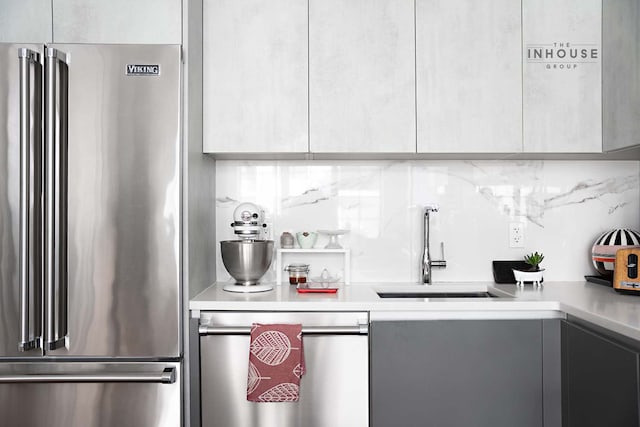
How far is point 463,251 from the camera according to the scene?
2512 mm

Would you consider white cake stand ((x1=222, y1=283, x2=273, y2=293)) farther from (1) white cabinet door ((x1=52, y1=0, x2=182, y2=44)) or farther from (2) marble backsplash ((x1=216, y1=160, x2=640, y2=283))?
(1) white cabinet door ((x1=52, y1=0, x2=182, y2=44))

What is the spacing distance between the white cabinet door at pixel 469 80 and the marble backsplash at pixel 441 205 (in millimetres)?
351

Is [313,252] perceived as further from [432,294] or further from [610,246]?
[610,246]

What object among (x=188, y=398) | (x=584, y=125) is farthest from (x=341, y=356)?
(x=584, y=125)

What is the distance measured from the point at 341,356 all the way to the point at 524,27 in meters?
1.64

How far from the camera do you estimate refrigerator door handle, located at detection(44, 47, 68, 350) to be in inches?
69.8

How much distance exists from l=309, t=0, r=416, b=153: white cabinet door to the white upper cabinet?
2.79 feet

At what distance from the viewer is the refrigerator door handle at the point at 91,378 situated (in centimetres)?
179

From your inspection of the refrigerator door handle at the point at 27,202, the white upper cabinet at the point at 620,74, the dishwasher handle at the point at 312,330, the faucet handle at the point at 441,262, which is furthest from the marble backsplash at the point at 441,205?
the refrigerator door handle at the point at 27,202

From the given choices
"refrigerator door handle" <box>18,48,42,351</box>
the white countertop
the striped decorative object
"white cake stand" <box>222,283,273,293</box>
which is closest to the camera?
"refrigerator door handle" <box>18,48,42,351</box>

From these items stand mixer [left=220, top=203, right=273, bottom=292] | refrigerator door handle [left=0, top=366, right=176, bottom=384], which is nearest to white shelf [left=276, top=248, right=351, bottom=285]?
stand mixer [left=220, top=203, right=273, bottom=292]

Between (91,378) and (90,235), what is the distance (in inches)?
20.4

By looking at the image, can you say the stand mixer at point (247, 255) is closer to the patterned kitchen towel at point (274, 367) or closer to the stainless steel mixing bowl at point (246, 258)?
the stainless steel mixing bowl at point (246, 258)

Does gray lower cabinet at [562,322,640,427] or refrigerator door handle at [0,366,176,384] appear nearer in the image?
gray lower cabinet at [562,322,640,427]
